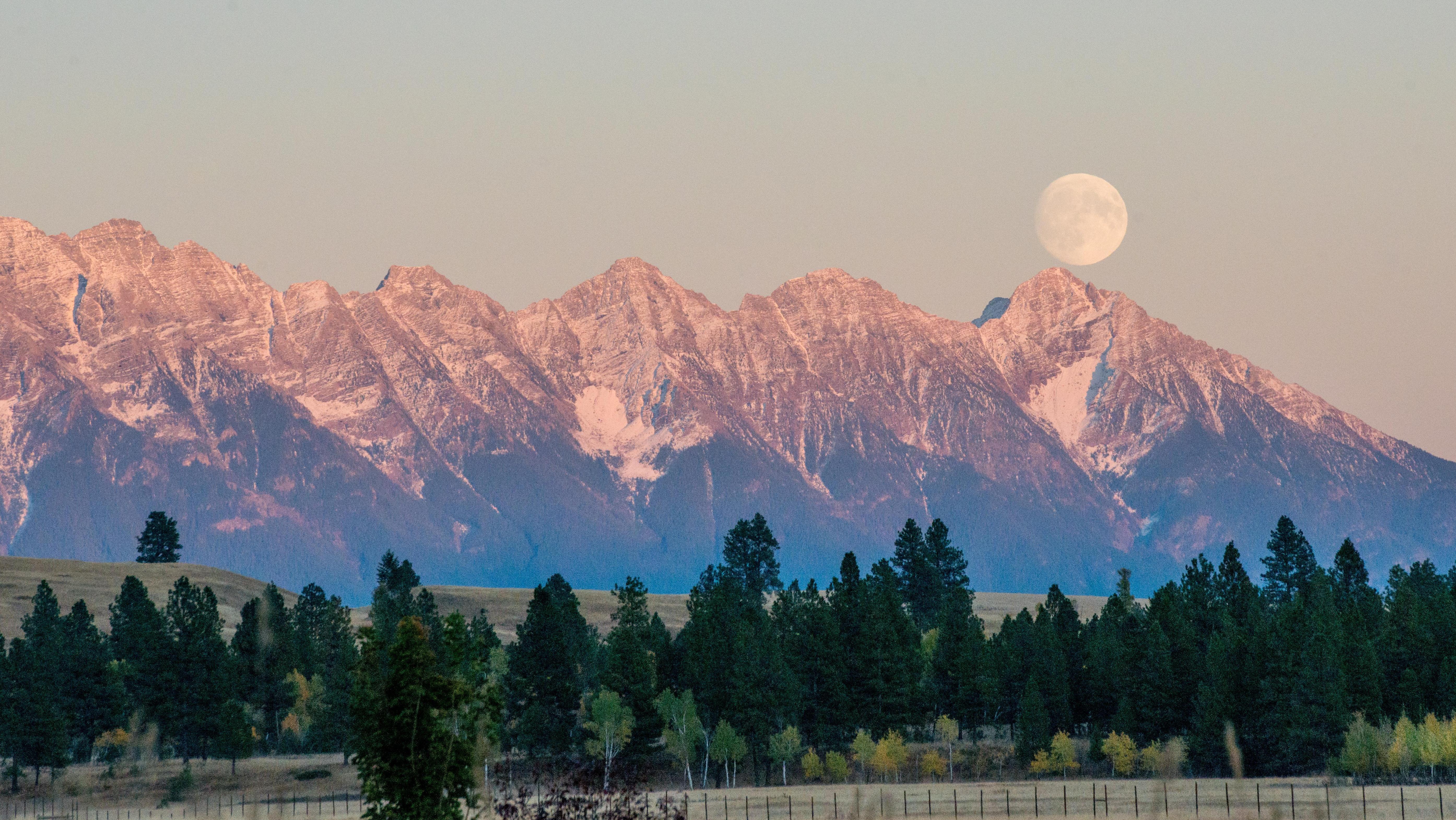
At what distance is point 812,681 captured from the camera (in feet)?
448

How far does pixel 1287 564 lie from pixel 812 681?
235 feet

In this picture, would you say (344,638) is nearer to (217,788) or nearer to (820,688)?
(217,788)

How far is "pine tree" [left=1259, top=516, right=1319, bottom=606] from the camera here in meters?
185

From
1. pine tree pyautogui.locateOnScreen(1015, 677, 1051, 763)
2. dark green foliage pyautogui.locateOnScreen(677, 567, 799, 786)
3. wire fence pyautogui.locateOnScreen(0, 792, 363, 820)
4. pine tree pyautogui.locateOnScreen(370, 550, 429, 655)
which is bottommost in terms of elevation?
wire fence pyautogui.locateOnScreen(0, 792, 363, 820)

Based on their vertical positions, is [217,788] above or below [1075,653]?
below

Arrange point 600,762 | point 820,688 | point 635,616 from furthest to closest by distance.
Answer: point 635,616 < point 820,688 < point 600,762

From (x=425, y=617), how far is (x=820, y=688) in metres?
57.0

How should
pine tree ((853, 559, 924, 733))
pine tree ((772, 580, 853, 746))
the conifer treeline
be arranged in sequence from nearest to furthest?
1. the conifer treeline
2. pine tree ((772, 580, 853, 746))
3. pine tree ((853, 559, 924, 733))

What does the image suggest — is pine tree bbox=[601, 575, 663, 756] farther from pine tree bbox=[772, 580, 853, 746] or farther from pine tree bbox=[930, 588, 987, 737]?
pine tree bbox=[930, 588, 987, 737]

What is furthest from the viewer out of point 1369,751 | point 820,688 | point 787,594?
point 787,594

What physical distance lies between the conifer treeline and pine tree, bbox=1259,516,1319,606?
19746 mm

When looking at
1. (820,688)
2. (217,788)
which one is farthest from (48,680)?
(820,688)

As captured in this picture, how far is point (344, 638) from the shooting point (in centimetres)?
17188

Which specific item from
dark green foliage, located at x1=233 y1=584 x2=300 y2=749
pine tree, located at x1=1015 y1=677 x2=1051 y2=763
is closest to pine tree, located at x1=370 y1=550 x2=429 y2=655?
dark green foliage, located at x1=233 y1=584 x2=300 y2=749
